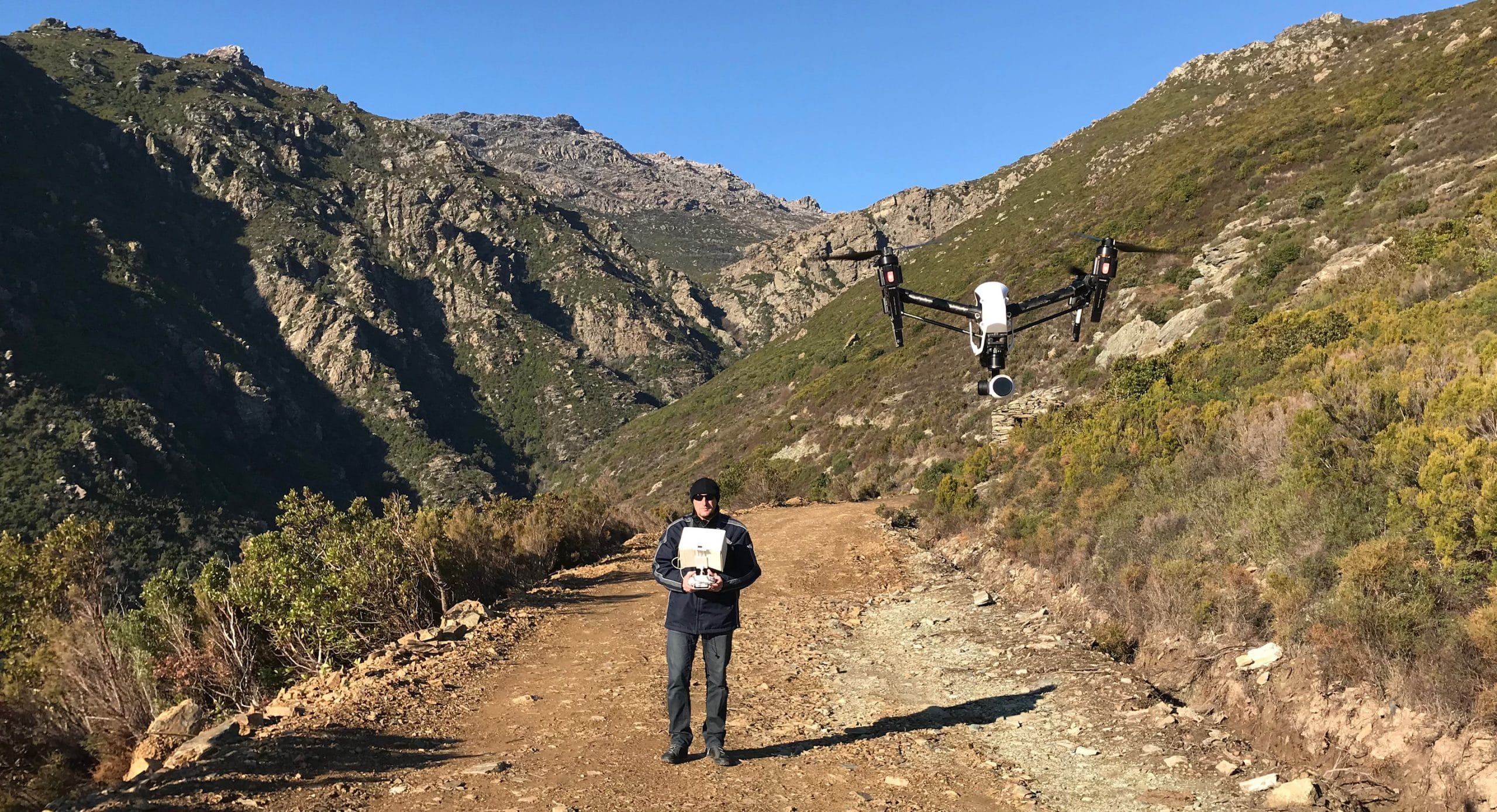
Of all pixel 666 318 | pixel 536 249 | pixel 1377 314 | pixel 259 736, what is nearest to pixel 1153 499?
pixel 1377 314

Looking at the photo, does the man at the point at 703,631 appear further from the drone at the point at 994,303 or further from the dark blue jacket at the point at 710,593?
the drone at the point at 994,303

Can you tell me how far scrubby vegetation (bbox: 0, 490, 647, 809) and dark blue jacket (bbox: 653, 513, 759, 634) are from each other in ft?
19.9

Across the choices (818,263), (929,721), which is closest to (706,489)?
(929,721)

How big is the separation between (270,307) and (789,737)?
158 m

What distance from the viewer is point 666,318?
169625mm

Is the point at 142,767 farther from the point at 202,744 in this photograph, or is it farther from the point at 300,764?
the point at 300,764

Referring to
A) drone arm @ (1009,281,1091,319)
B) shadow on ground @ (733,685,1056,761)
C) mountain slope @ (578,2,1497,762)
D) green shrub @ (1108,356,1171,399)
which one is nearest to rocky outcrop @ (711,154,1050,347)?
mountain slope @ (578,2,1497,762)

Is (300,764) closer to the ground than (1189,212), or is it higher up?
closer to the ground

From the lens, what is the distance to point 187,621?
1017 centimetres

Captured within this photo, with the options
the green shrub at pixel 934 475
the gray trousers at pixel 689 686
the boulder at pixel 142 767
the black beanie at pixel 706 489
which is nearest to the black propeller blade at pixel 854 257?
the black beanie at pixel 706 489

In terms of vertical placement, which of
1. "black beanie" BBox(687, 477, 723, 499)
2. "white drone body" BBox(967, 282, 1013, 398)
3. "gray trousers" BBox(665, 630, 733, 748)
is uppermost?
"white drone body" BBox(967, 282, 1013, 398)

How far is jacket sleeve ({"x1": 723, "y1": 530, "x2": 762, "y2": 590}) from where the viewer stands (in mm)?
6270

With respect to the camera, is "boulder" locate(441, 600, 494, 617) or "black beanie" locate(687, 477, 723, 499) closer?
"black beanie" locate(687, 477, 723, 499)

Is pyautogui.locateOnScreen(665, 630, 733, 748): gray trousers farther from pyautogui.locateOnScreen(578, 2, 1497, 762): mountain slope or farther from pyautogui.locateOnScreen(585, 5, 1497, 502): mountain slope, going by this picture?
pyautogui.locateOnScreen(585, 5, 1497, 502): mountain slope
